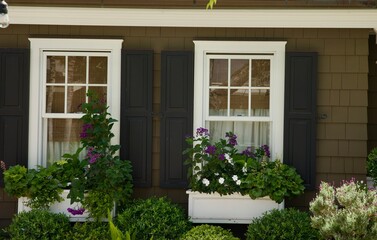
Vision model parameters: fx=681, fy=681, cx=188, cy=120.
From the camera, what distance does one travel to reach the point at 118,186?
814 cm

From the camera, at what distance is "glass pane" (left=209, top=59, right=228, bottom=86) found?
852cm

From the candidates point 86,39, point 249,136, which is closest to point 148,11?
point 86,39

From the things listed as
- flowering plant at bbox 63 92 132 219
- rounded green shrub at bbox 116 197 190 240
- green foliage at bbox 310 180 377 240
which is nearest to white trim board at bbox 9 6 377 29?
flowering plant at bbox 63 92 132 219

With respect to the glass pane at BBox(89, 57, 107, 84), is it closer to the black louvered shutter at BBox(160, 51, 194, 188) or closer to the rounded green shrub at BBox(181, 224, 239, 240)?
the black louvered shutter at BBox(160, 51, 194, 188)

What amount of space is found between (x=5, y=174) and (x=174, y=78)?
2.34 meters

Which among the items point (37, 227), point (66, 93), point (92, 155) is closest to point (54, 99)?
point (66, 93)

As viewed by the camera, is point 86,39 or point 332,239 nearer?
point 332,239

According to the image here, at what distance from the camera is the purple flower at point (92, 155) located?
26.2ft

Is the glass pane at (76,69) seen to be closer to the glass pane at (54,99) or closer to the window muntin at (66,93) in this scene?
the window muntin at (66,93)

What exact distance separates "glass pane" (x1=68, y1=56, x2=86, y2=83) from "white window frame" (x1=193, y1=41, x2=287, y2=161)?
4.66 ft

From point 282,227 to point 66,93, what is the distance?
3.17m

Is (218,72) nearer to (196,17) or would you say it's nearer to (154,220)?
(196,17)

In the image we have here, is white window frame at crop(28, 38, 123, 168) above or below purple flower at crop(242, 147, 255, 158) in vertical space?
above

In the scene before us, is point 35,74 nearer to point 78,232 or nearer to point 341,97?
point 78,232
